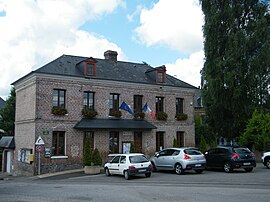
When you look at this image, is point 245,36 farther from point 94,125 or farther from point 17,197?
point 17,197

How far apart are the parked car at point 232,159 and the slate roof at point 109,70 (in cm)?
1046

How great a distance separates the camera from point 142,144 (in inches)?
1131

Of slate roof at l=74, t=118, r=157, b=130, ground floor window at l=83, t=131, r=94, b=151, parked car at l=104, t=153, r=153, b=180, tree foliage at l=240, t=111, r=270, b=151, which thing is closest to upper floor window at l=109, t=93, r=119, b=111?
slate roof at l=74, t=118, r=157, b=130

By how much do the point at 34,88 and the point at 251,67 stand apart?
59.8 feet

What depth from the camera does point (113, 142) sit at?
2733 centimetres

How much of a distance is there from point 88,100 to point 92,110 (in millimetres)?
899

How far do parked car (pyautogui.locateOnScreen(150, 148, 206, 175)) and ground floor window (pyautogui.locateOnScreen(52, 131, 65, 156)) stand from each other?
27.0 ft

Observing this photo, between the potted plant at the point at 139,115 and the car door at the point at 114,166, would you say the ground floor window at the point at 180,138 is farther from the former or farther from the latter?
the car door at the point at 114,166

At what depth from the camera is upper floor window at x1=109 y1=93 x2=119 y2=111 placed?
90.8 feet

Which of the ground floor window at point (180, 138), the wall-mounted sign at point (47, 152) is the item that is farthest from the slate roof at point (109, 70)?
the wall-mounted sign at point (47, 152)

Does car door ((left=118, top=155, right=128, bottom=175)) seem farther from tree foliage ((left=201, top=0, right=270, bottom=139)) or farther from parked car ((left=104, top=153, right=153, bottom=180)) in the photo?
tree foliage ((left=201, top=0, right=270, bottom=139))

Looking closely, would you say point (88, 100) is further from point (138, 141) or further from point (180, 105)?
point (180, 105)

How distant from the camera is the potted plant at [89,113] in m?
25.9

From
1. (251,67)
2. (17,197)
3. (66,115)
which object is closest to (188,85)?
(251,67)
